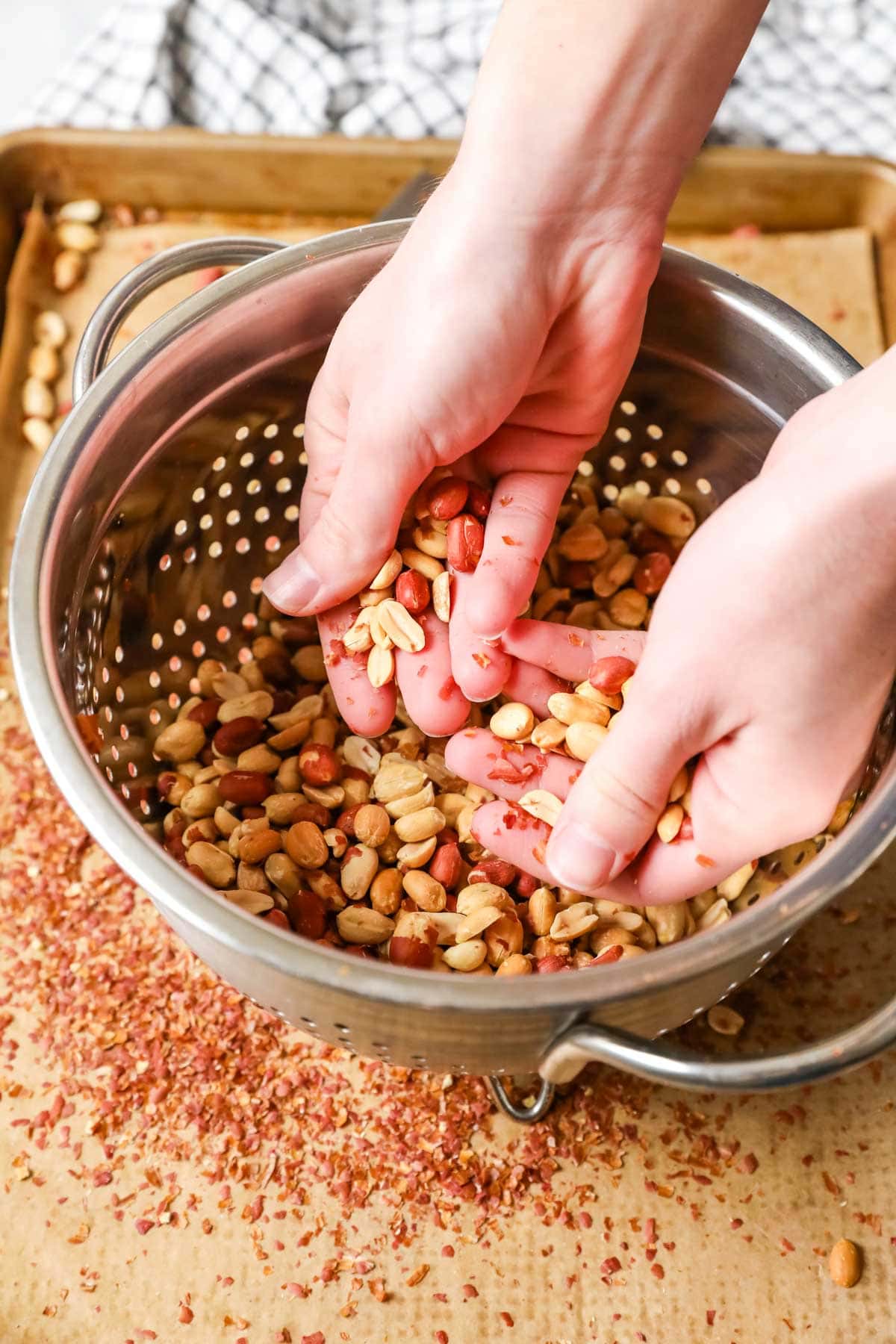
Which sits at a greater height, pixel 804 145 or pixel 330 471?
pixel 804 145

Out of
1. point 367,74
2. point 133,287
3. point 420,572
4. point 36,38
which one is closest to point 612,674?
point 420,572

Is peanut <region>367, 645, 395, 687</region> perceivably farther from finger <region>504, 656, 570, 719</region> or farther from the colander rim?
the colander rim

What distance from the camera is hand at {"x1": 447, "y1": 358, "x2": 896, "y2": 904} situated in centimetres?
50

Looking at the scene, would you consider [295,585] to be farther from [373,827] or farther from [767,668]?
[767,668]

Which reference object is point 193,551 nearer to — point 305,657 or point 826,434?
point 305,657

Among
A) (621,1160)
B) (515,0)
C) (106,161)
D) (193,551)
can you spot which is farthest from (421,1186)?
(106,161)

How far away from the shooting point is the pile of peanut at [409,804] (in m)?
0.65

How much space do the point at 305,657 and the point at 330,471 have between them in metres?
0.15

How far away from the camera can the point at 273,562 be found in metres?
0.81

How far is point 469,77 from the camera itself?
1107mm

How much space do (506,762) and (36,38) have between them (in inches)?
43.0

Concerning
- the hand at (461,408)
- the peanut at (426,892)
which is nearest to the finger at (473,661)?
the hand at (461,408)

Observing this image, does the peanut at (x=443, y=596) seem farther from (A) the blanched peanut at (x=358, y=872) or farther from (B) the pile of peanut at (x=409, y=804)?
(A) the blanched peanut at (x=358, y=872)

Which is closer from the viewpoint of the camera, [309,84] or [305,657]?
[305,657]
